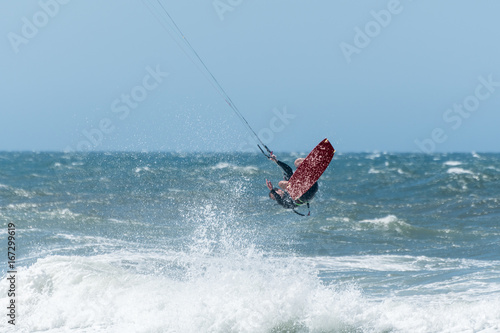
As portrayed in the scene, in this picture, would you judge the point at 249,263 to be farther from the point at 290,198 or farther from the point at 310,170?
the point at 310,170

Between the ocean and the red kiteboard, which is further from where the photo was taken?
the red kiteboard

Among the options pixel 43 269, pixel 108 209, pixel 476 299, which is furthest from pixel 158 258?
pixel 108 209

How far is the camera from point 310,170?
10.6 m

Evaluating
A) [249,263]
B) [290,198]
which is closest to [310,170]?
[290,198]

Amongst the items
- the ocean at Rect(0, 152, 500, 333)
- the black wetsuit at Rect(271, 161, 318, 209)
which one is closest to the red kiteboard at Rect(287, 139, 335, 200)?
the black wetsuit at Rect(271, 161, 318, 209)

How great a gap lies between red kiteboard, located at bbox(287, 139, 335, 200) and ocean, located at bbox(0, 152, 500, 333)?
1.50 m

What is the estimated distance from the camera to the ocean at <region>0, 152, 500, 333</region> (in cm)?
876

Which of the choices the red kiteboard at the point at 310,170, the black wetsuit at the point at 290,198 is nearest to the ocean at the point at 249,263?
the black wetsuit at the point at 290,198

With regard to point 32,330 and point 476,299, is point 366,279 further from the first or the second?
point 32,330

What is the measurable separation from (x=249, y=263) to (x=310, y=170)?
8.16 feet

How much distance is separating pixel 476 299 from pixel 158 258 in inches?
273

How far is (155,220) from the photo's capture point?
62.4 feet

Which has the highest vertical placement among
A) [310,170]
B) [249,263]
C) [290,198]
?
[310,170]

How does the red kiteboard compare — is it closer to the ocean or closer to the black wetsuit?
the black wetsuit
